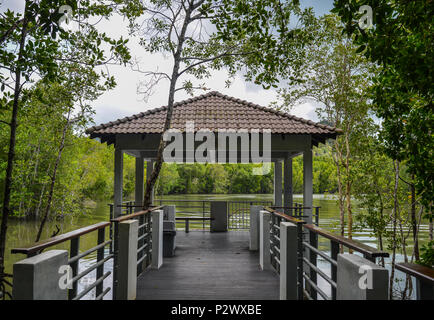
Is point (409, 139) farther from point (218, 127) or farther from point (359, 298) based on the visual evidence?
point (218, 127)

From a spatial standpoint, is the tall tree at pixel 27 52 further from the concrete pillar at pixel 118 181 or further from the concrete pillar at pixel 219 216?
the concrete pillar at pixel 219 216

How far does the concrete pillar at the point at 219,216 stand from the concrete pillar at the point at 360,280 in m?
7.05

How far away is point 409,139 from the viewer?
11.2 feet

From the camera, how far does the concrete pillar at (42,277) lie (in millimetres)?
1622

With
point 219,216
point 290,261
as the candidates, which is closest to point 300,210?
point 219,216

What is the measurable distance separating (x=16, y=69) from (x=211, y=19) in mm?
2811

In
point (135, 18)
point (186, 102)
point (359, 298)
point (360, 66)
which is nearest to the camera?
point (359, 298)

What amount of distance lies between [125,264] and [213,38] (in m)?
3.80

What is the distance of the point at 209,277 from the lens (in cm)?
425

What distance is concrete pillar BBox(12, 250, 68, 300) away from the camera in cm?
162

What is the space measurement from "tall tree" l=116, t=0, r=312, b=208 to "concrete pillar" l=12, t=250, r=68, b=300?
2734mm

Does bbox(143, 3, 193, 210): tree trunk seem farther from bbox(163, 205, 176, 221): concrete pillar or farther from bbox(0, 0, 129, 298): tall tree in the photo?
bbox(163, 205, 176, 221): concrete pillar

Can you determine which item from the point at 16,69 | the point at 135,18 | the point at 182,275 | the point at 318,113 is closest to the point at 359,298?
the point at 182,275

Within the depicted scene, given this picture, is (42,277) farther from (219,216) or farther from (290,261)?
(219,216)
